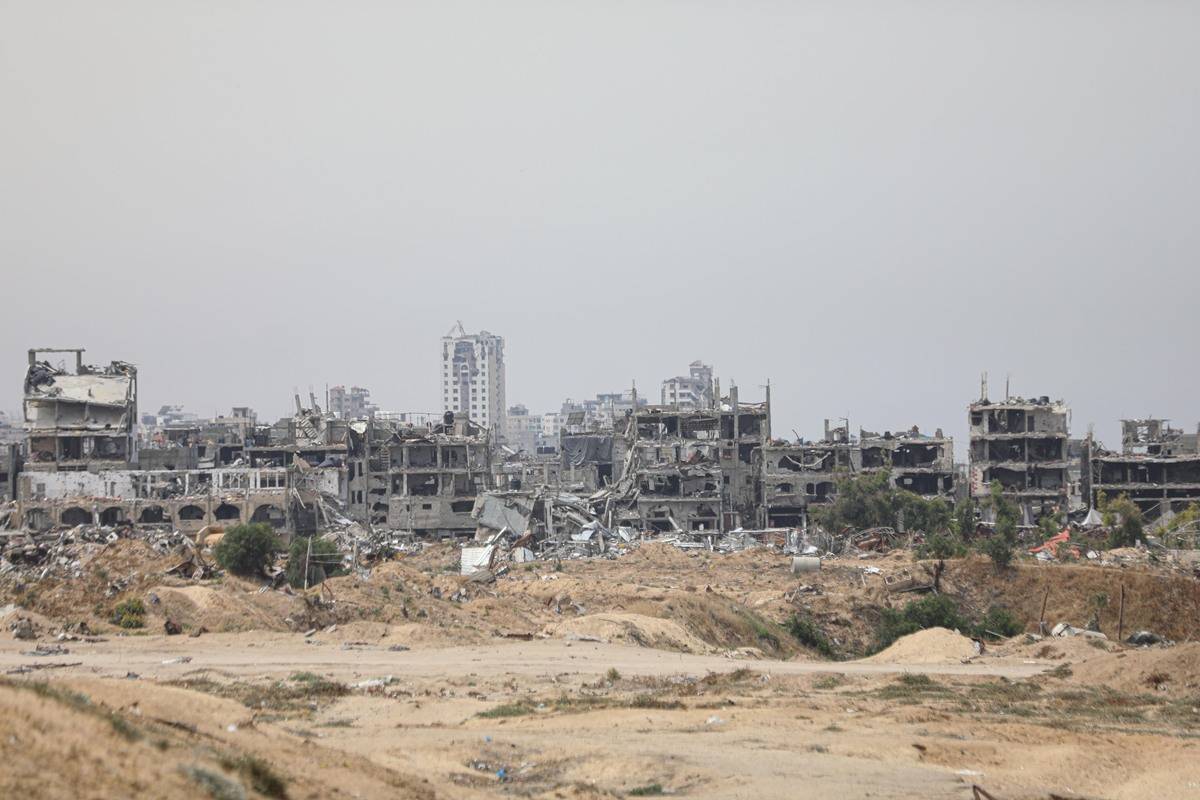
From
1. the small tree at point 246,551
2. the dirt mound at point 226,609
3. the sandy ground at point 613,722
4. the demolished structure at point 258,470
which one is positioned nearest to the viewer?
the sandy ground at point 613,722

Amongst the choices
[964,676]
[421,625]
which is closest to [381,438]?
[421,625]

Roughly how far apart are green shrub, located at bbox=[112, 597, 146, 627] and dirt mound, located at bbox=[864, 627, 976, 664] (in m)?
18.5

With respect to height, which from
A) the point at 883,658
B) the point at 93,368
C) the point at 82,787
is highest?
the point at 93,368

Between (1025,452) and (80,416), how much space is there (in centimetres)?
4948

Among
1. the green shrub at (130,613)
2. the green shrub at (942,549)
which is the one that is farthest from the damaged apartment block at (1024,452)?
the green shrub at (130,613)

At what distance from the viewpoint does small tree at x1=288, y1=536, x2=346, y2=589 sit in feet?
145

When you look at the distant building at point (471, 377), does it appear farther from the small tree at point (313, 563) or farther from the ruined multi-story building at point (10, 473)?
the small tree at point (313, 563)

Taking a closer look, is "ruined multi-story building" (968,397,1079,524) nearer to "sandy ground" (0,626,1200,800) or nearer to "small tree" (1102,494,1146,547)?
"small tree" (1102,494,1146,547)

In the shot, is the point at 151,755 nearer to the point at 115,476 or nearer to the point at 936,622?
the point at 936,622

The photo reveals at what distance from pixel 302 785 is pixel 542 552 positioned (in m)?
49.8

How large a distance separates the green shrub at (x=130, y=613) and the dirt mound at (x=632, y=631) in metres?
10.2

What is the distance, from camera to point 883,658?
3703 centimetres

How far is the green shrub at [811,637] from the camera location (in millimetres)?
41219

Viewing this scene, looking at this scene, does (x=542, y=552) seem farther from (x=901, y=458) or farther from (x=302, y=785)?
(x=302, y=785)
